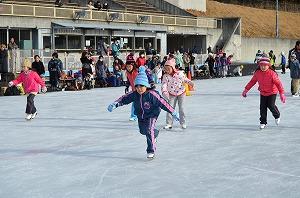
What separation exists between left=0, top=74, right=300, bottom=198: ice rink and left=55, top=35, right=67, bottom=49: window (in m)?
13.7

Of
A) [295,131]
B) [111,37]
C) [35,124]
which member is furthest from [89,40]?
[295,131]

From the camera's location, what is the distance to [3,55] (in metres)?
18.2

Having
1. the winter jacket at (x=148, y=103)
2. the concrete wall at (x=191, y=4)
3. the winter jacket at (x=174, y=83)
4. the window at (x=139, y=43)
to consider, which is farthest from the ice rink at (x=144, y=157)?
the concrete wall at (x=191, y=4)

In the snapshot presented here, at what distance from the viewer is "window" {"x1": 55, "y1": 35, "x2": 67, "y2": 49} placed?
24.9 m

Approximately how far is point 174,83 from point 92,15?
62.0 ft

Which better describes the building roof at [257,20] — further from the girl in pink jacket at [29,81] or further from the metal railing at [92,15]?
the girl in pink jacket at [29,81]

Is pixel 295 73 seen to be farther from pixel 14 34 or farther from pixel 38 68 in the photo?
pixel 14 34

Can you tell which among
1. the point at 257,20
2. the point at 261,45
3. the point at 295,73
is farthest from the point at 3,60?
the point at 257,20

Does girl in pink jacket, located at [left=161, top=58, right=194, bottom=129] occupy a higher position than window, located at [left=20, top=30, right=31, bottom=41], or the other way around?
window, located at [left=20, top=30, right=31, bottom=41]

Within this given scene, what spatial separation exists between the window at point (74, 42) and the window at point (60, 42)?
1.40 feet

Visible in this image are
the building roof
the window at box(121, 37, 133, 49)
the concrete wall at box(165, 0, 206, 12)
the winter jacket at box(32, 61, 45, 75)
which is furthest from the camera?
the building roof

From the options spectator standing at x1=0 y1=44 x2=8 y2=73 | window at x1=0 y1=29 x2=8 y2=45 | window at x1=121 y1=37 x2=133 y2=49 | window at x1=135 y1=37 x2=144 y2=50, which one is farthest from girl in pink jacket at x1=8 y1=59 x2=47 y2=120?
window at x1=135 y1=37 x2=144 y2=50

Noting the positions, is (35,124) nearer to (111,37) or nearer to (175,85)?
(175,85)

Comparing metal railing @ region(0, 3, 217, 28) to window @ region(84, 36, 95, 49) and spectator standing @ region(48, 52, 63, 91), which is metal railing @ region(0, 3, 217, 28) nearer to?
window @ region(84, 36, 95, 49)
